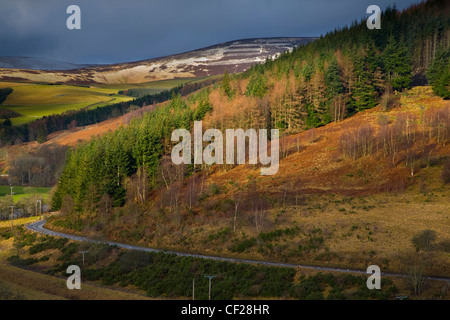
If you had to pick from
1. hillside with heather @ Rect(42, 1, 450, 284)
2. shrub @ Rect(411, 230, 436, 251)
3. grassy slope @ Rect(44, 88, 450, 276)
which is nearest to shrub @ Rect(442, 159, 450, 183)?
hillside with heather @ Rect(42, 1, 450, 284)

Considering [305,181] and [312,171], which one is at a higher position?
[312,171]

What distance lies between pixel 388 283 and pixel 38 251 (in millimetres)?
43301

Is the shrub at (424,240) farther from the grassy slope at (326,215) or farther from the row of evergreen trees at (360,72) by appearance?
the row of evergreen trees at (360,72)

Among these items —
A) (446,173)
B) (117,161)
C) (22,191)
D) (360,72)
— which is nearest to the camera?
(446,173)

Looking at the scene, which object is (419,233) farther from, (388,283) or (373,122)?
(373,122)

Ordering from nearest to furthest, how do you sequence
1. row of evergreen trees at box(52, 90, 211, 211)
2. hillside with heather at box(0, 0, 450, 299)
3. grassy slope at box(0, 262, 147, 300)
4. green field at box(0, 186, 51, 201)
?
1. grassy slope at box(0, 262, 147, 300)
2. hillside with heather at box(0, 0, 450, 299)
3. row of evergreen trees at box(52, 90, 211, 211)
4. green field at box(0, 186, 51, 201)

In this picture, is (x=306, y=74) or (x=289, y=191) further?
(x=306, y=74)

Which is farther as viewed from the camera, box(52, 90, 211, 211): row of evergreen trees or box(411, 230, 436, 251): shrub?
box(52, 90, 211, 211): row of evergreen trees

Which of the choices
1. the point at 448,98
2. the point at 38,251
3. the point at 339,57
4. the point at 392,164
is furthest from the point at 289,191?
the point at 339,57

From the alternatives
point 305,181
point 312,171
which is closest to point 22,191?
point 312,171

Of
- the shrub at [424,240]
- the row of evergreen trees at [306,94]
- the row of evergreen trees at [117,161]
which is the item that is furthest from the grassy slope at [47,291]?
the row of evergreen trees at [306,94]

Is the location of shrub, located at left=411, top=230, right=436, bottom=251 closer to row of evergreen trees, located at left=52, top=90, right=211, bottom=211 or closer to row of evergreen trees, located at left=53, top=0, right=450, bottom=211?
row of evergreen trees, located at left=53, top=0, right=450, bottom=211

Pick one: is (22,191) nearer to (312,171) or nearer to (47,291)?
(312,171)
